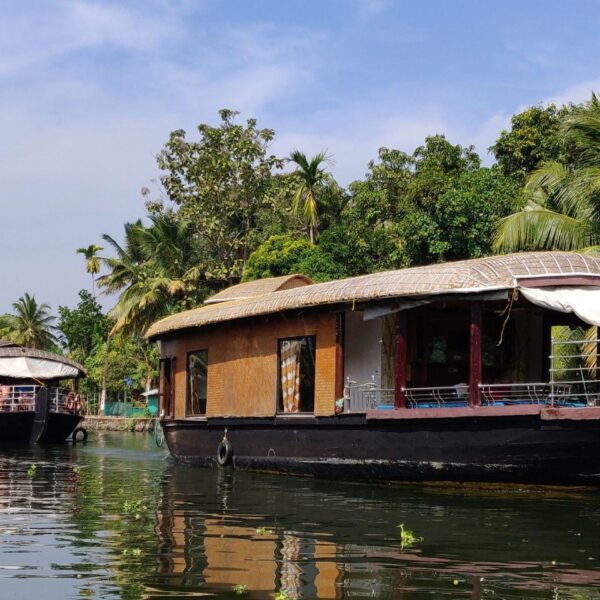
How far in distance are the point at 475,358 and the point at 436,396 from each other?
139 cm

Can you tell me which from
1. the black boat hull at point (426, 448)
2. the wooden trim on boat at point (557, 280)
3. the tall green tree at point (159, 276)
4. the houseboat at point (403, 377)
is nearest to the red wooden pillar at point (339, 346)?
the houseboat at point (403, 377)

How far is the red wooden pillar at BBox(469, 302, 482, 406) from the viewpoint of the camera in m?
10.1

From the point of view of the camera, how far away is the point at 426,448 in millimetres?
10375

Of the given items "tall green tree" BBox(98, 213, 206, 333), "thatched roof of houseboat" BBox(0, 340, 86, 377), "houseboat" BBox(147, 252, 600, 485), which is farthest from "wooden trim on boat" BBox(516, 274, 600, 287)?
"tall green tree" BBox(98, 213, 206, 333)

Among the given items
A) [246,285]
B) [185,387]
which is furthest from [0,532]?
[246,285]

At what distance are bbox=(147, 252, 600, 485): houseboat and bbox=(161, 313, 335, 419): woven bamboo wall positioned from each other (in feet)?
0.07

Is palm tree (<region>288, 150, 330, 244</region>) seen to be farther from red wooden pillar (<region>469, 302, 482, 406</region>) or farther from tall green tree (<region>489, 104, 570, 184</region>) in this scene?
red wooden pillar (<region>469, 302, 482, 406</region>)

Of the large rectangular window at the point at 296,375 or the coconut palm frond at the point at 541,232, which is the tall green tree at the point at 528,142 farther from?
the large rectangular window at the point at 296,375

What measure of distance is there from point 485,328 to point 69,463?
7.65 m

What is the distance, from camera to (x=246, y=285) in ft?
53.5

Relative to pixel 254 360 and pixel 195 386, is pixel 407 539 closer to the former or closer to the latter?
pixel 254 360

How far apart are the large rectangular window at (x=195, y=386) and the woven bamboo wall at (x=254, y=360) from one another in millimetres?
154

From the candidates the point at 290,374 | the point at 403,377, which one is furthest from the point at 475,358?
the point at 290,374

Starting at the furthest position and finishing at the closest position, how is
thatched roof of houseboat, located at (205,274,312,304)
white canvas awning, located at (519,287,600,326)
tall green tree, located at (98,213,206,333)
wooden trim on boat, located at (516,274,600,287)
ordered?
tall green tree, located at (98,213,206,333)
thatched roof of houseboat, located at (205,274,312,304)
wooden trim on boat, located at (516,274,600,287)
white canvas awning, located at (519,287,600,326)
